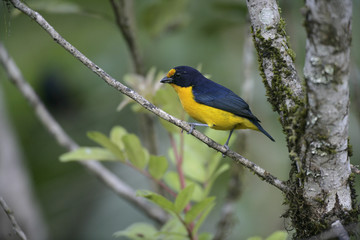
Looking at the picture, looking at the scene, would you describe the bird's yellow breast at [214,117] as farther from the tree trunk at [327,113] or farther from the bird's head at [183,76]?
the tree trunk at [327,113]

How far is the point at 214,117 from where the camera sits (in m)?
3.43

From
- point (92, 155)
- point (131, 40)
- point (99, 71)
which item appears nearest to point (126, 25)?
point (131, 40)

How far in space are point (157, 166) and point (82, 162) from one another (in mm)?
1580

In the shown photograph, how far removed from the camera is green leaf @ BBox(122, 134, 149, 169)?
107 inches

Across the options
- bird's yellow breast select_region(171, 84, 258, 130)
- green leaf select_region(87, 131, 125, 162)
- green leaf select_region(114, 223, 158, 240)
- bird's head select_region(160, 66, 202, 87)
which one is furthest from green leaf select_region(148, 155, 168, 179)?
bird's head select_region(160, 66, 202, 87)

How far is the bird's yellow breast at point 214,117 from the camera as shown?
11.1 ft

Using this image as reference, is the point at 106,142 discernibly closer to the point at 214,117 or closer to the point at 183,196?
the point at 183,196

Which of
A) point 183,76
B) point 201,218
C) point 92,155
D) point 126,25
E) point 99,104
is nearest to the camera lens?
point 201,218

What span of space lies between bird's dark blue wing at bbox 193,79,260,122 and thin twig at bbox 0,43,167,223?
3.92 feet

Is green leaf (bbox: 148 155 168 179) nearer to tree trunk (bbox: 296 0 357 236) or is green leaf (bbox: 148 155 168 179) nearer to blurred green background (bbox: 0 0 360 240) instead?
tree trunk (bbox: 296 0 357 236)

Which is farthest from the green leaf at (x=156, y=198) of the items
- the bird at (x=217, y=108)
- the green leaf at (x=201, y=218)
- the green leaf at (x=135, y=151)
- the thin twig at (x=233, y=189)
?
the thin twig at (x=233, y=189)

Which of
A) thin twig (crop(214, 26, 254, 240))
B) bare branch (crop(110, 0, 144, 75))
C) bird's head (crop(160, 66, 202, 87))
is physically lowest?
Result: thin twig (crop(214, 26, 254, 240))

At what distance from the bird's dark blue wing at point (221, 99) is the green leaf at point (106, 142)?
985mm

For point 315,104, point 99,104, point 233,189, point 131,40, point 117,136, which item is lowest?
point 233,189
